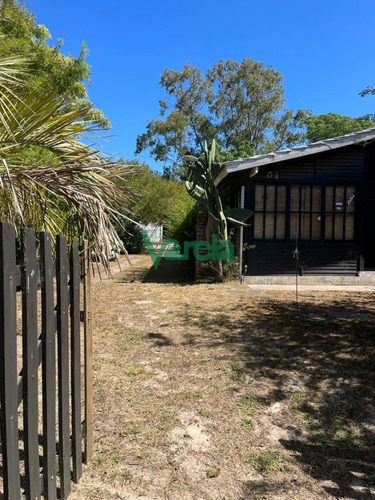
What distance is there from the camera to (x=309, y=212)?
1031 cm

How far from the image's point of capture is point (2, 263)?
163 cm

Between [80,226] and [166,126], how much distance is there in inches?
1349

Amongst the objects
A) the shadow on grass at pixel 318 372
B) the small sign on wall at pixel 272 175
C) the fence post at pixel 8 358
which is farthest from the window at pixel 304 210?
the fence post at pixel 8 358

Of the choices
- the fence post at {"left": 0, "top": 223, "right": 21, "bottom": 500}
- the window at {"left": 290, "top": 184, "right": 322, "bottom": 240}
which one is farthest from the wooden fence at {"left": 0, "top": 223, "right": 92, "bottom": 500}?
the window at {"left": 290, "top": 184, "right": 322, "bottom": 240}

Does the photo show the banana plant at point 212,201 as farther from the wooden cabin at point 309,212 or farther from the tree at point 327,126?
the tree at point 327,126

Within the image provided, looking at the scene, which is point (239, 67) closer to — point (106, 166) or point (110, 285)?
point (110, 285)

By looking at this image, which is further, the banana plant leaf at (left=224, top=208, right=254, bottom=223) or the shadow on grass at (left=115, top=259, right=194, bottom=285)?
the shadow on grass at (left=115, top=259, right=194, bottom=285)

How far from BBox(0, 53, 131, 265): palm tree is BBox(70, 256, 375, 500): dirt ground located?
108 cm

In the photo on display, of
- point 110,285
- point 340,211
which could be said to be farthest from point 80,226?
point 340,211

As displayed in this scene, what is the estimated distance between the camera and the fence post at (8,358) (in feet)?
5.36

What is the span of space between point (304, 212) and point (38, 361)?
928 centimetres

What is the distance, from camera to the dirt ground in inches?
99.8

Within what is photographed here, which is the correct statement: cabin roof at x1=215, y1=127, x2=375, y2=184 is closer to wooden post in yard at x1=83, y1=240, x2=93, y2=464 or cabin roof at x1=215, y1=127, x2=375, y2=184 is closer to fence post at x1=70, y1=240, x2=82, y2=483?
wooden post in yard at x1=83, y1=240, x2=93, y2=464

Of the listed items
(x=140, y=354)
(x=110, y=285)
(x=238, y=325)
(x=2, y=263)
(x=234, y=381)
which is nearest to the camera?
(x=2, y=263)
